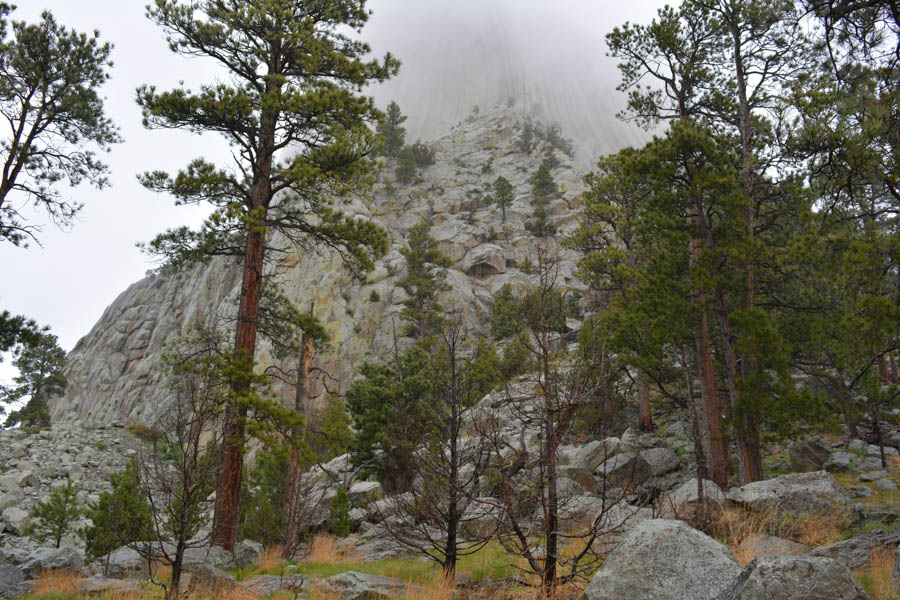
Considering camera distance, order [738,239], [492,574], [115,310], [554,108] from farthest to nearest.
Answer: [554,108], [115,310], [738,239], [492,574]

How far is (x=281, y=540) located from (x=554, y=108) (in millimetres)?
114461

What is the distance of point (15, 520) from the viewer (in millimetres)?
20141

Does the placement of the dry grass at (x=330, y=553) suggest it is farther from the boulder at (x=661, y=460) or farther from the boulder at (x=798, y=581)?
the boulder at (x=661, y=460)

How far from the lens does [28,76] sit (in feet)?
40.3

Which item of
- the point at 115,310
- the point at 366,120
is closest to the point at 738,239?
the point at 366,120

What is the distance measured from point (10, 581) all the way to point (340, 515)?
772 centimetres

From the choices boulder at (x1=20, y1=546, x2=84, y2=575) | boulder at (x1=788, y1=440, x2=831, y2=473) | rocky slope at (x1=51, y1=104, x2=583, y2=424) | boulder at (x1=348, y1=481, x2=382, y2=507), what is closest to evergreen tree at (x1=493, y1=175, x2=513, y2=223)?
rocky slope at (x1=51, y1=104, x2=583, y2=424)

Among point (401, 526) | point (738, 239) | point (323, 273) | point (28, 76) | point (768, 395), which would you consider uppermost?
point (323, 273)

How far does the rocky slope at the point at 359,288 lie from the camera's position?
45.1 meters

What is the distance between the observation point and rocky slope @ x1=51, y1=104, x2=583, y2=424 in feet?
148

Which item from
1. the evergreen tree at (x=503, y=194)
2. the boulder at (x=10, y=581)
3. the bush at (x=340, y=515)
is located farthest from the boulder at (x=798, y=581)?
the evergreen tree at (x=503, y=194)

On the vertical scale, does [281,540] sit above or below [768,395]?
below

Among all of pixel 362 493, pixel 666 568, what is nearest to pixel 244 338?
pixel 666 568

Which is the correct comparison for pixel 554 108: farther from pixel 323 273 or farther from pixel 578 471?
pixel 578 471
